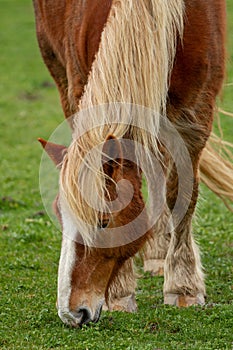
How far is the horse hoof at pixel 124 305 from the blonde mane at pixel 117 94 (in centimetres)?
122

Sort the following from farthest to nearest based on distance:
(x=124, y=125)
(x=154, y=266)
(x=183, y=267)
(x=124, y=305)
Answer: (x=154, y=266) → (x=183, y=267) → (x=124, y=305) → (x=124, y=125)

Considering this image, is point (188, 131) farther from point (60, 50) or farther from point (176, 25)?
point (60, 50)

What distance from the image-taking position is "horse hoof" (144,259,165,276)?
690 cm

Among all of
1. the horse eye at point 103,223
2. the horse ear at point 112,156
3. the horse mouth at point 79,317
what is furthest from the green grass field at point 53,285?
the horse ear at point 112,156

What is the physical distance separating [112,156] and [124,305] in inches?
61.1

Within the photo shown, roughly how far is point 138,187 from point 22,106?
11.1m

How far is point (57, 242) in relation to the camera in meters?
7.84

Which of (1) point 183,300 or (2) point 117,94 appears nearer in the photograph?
(2) point 117,94

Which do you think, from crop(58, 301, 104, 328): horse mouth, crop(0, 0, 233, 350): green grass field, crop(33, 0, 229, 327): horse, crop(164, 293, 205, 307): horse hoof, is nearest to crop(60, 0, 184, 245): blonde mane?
crop(33, 0, 229, 327): horse

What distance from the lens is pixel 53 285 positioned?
21.0ft

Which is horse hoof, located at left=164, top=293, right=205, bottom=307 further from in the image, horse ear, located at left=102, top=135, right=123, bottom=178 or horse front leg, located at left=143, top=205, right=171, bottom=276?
horse ear, located at left=102, top=135, right=123, bottom=178

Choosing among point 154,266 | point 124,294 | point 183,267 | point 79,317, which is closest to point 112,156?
point 79,317

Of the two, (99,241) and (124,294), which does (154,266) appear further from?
(99,241)

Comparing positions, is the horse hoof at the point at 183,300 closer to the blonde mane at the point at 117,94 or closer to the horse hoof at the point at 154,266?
the horse hoof at the point at 154,266
